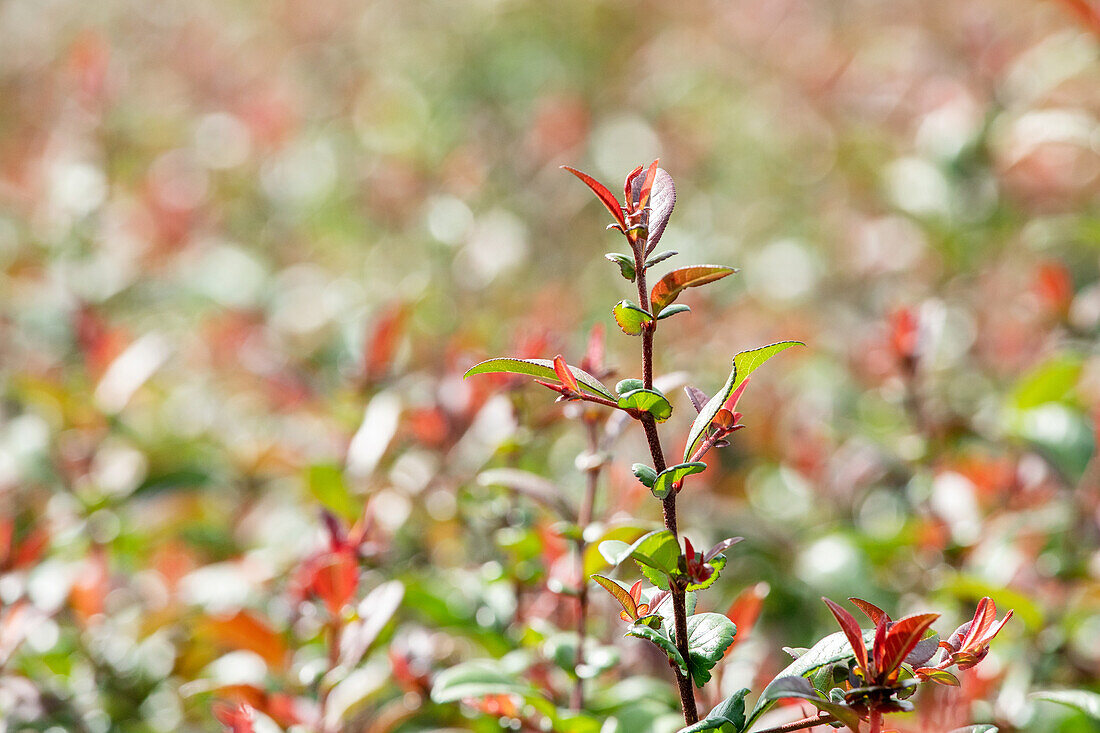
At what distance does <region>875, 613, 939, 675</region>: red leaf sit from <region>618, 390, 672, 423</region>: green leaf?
23 cm

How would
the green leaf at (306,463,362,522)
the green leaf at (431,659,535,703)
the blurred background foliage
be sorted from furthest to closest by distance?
the green leaf at (306,463,362,522) < the blurred background foliage < the green leaf at (431,659,535,703)

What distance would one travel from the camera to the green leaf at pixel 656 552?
69 centimetres

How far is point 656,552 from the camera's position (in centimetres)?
70

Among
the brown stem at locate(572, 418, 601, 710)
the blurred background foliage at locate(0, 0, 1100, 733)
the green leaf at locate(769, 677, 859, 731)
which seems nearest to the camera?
the green leaf at locate(769, 677, 859, 731)

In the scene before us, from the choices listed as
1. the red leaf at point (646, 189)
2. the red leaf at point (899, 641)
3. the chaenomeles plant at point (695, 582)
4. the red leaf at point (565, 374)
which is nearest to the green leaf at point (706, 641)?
the chaenomeles plant at point (695, 582)

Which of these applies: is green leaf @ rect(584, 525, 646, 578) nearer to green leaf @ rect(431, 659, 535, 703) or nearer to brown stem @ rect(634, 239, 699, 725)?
green leaf @ rect(431, 659, 535, 703)

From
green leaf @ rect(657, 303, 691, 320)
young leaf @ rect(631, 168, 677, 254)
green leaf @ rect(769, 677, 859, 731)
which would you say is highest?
young leaf @ rect(631, 168, 677, 254)

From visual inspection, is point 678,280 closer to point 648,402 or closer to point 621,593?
point 648,402

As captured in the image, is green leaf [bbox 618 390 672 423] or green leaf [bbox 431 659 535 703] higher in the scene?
green leaf [bbox 618 390 672 423]

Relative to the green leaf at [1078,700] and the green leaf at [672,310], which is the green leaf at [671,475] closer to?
the green leaf at [672,310]

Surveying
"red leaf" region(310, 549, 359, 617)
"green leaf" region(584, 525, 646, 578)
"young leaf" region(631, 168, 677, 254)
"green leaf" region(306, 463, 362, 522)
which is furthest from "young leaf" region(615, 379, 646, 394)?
"green leaf" region(306, 463, 362, 522)

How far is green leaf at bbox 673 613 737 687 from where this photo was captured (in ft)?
2.39

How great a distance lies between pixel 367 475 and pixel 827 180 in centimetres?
241

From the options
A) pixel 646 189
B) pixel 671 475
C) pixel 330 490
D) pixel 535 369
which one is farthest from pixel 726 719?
pixel 330 490
